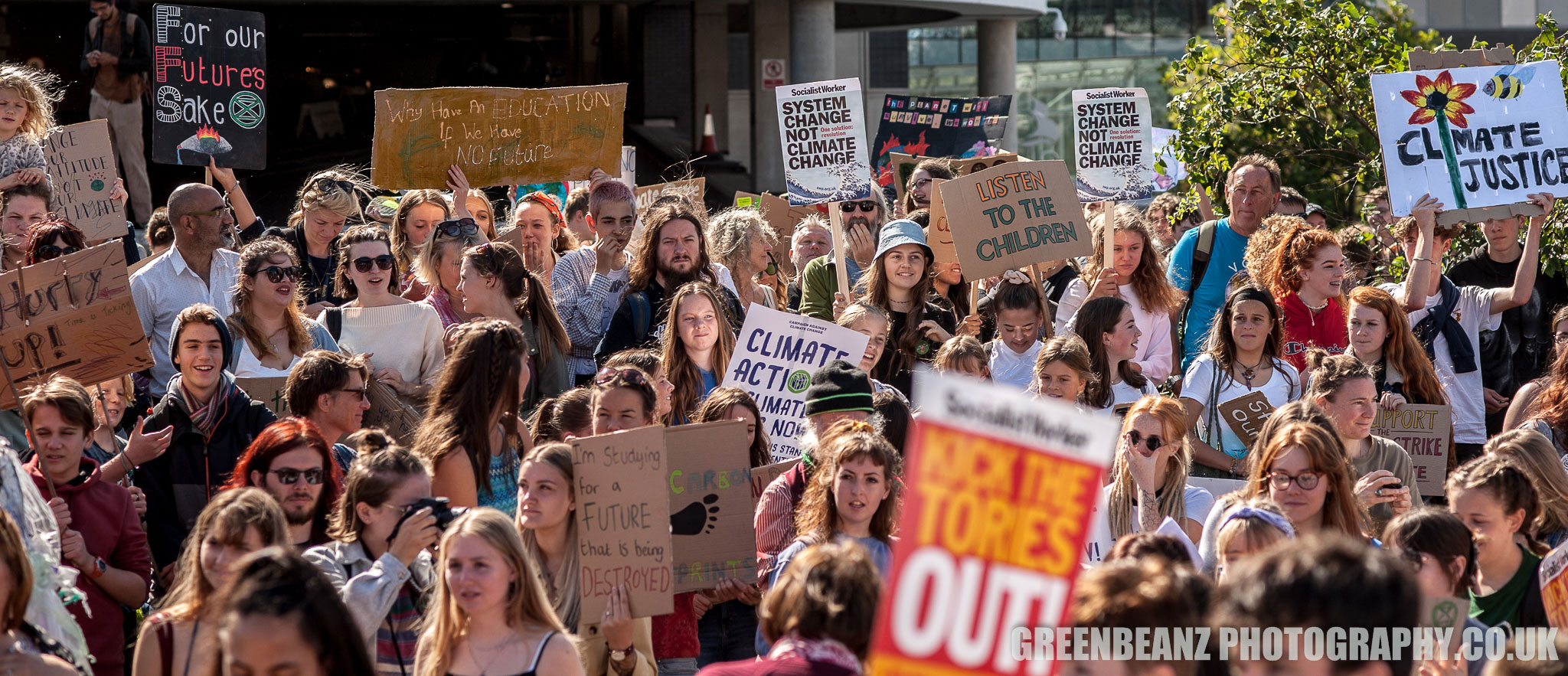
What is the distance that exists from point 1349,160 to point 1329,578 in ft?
32.5

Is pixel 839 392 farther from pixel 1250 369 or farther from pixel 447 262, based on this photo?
pixel 447 262

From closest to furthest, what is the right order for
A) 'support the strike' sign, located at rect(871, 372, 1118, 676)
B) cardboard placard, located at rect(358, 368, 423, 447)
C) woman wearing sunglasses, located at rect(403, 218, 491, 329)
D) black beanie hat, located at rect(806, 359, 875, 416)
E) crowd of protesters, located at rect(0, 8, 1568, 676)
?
1. 'support the strike' sign, located at rect(871, 372, 1118, 676)
2. crowd of protesters, located at rect(0, 8, 1568, 676)
3. black beanie hat, located at rect(806, 359, 875, 416)
4. cardboard placard, located at rect(358, 368, 423, 447)
5. woman wearing sunglasses, located at rect(403, 218, 491, 329)

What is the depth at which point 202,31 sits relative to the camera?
887cm

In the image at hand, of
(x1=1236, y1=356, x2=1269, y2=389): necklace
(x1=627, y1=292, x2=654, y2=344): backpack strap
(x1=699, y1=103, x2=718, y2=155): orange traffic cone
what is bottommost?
(x1=1236, y1=356, x2=1269, y2=389): necklace

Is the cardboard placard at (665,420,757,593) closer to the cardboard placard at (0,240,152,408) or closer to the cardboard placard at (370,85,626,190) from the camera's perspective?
the cardboard placard at (0,240,152,408)

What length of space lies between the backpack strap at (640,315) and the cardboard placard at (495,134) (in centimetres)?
166

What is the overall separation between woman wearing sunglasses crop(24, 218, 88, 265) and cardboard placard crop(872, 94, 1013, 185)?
21.6 feet

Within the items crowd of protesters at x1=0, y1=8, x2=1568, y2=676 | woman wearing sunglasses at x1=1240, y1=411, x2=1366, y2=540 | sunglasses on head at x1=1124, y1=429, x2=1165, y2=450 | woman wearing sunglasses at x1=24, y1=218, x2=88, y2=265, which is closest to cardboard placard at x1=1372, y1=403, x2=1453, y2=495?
crowd of protesters at x1=0, y1=8, x2=1568, y2=676

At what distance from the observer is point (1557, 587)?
404cm

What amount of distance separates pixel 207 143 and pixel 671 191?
2.54 metres

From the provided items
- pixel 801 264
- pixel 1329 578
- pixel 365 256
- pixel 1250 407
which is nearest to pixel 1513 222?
pixel 1250 407

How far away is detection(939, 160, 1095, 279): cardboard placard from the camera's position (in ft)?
25.5

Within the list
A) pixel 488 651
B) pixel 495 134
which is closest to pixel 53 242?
pixel 495 134

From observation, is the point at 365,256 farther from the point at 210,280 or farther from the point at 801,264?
the point at 801,264
